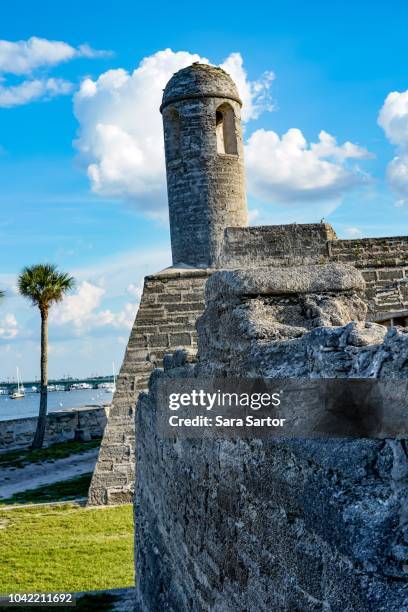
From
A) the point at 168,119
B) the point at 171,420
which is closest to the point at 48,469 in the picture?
the point at 168,119

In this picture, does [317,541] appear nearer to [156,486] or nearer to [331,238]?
[156,486]

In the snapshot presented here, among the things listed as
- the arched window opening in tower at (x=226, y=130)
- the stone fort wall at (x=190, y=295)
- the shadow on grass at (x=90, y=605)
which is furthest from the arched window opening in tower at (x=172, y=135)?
the shadow on grass at (x=90, y=605)

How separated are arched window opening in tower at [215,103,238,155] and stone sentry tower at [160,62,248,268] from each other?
10.2 inches

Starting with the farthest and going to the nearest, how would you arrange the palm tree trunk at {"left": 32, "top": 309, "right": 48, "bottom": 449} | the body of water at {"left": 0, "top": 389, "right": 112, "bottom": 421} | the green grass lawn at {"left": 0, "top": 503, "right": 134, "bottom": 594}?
the body of water at {"left": 0, "top": 389, "right": 112, "bottom": 421}
the palm tree trunk at {"left": 32, "top": 309, "right": 48, "bottom": 449}
the green grass lawn at {"left": 0, "top": 503, "right": 134, "bottom": 594}

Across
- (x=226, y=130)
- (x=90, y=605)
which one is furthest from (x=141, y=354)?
(x=90, y=605)

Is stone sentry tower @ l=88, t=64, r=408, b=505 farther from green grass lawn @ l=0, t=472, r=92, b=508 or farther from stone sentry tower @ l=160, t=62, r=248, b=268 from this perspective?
green grass lawn @ l=0, t=472, r=92, b=508

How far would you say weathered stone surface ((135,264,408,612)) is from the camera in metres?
1.79

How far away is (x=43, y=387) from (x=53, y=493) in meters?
8.63

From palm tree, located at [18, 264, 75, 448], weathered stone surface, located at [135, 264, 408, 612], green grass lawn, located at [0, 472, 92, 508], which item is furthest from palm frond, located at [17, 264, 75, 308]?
weathered stone surface, located at [135, 264, 408, 612]

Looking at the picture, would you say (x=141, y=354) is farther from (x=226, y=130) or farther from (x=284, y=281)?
(x=284, y=281)

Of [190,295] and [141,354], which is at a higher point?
[190,295]

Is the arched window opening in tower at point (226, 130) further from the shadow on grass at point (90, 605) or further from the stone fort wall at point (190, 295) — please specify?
the shadow on grass at point (90, 605)

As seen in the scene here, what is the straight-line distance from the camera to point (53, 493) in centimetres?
1328

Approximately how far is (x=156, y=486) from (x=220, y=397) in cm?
203
